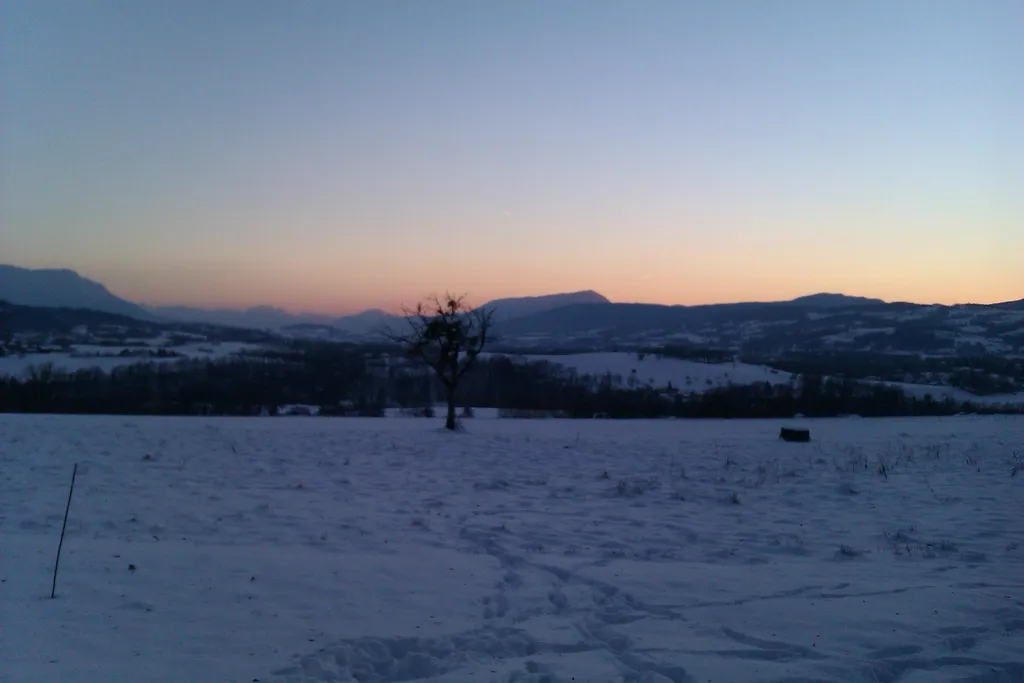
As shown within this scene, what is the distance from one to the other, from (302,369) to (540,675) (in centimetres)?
6073

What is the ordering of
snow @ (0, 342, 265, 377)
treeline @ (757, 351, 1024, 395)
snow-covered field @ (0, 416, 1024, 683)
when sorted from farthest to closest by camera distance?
treeline @ (757, 351, 1024, 395) < snow @ (0, 342, 265, 377) < snow-covered field @ (0, 416, 1024, 683)

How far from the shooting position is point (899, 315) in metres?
102

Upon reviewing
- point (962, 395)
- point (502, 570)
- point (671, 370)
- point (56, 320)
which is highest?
point (56, 320)

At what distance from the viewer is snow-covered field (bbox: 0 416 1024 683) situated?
5.10 metres

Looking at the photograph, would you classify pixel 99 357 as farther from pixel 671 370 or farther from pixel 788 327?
pixel 788 327

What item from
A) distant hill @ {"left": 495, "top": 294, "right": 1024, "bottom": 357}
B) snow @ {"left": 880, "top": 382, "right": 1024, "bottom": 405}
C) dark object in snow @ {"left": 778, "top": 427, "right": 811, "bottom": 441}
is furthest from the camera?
distant hill @ {"left": 495, "top": 294, "right": 1024, "bottom": 357}

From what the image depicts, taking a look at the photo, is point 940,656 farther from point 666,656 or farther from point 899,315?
point 899,315

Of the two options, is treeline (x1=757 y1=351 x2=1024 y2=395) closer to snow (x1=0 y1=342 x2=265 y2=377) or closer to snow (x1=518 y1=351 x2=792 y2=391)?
snow (x1=518 y1=351 x2=792 y2=391)

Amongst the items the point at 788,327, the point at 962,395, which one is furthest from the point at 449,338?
the point at 788,327

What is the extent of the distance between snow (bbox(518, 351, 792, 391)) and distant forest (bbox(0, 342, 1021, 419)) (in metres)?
5.37

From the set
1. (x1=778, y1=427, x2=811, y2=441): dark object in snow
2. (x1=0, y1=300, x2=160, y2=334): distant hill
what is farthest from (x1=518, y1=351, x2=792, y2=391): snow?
(x1=0, y1=300, x2=160, y2=334): distant hill

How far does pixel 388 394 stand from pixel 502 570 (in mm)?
46900

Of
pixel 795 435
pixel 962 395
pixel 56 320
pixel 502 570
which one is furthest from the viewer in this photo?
pixel 56 320

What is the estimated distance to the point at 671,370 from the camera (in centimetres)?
7319
